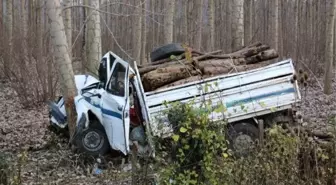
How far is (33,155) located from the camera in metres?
9.13

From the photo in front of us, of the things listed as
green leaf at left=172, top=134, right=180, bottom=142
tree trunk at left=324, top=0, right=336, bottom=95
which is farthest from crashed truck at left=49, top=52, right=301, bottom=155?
tree trunk at left=324, top=0, right=336, bottom=95

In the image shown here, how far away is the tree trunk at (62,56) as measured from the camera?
26.8 feet

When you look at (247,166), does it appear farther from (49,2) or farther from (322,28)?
(322,28)

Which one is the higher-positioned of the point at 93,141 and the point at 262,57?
the point at 262,57

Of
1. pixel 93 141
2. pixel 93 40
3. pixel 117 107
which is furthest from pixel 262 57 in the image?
pixel 93 40

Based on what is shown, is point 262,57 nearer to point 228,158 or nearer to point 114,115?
point 114,115

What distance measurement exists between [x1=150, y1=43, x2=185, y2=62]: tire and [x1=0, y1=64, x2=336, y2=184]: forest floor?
2.16 metres

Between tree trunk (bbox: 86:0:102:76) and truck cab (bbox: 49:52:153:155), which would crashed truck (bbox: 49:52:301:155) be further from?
tree trunk (bbox: 86:0:102:76)

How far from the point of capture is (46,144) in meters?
9.62

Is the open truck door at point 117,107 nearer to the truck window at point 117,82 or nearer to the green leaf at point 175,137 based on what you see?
the truck window at point 117,82

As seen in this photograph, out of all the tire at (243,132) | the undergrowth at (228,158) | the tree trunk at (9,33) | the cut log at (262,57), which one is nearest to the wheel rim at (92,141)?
the tire at (243,132)

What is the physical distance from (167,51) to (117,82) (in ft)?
3.88

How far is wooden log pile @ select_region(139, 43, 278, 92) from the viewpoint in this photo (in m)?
8.65

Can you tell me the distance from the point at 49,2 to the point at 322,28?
20.4m
